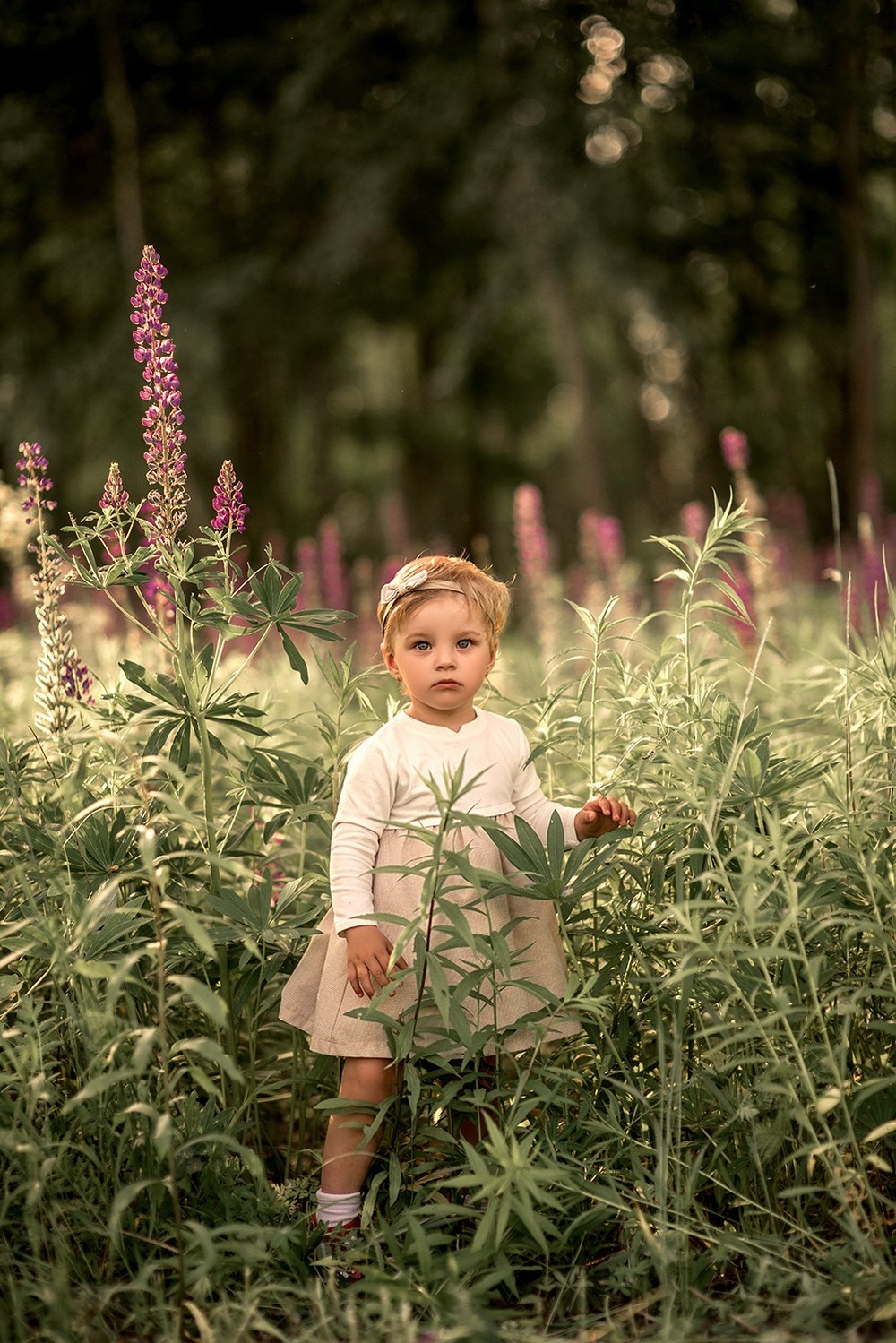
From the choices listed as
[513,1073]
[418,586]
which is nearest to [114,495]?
[418,586]

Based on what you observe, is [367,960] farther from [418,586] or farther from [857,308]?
[857,308]

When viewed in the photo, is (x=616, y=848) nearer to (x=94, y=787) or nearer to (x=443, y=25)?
(x=94, y=787)

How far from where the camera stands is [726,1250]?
2.45 metres

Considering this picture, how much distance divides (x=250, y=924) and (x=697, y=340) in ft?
34.8

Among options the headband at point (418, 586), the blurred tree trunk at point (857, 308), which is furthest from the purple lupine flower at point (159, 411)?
the blurred tree trunk at point (857, 308)

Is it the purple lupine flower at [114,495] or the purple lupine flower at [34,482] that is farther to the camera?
the purple lupine flower at [34,482]

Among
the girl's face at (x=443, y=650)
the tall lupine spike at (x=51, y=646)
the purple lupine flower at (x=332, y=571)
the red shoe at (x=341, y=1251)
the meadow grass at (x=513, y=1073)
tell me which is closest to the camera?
the meadow grass at (x=513, y=1073)

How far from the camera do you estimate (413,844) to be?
2783 millimetres

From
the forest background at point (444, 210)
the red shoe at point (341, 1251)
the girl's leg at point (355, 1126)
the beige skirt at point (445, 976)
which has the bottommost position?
the red shoe at point (341, 1251)

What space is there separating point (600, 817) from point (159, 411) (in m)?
1.33

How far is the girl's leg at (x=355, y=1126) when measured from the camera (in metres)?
2.66

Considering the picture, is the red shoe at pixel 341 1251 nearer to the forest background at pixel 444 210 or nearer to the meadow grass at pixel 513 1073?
the meadow grass at pixel 513 1073

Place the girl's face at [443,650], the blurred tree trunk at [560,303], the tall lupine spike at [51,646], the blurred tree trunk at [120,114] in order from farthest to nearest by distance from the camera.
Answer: the blurred tree trunk at [120,114] → the blurred tree trunk at [560,303] → the tall lupine spike at [51,646] → the girl's face at [443,650]

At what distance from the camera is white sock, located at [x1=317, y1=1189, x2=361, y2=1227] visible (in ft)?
8.67
